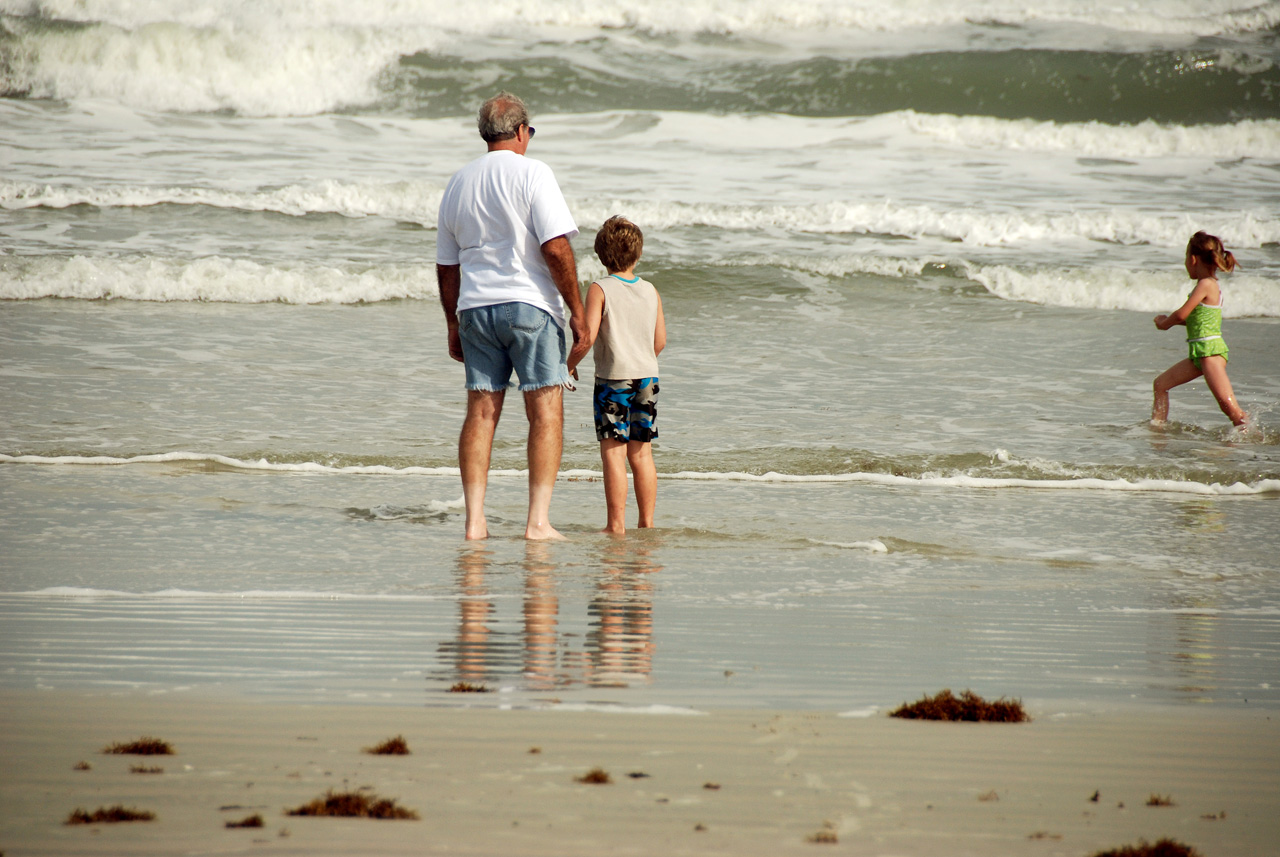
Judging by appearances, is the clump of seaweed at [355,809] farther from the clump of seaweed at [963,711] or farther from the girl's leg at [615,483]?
the girl's leg at [615,483]

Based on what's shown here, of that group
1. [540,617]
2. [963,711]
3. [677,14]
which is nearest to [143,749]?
[540,617]

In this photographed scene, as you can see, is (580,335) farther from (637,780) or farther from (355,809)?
(355,809)

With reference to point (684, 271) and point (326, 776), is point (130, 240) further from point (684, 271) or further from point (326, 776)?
point (326, 776)

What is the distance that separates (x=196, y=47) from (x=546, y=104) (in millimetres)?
6664

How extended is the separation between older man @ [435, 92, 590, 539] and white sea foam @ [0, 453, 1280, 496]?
1.69 metres

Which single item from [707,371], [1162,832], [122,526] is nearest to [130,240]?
[707,371]

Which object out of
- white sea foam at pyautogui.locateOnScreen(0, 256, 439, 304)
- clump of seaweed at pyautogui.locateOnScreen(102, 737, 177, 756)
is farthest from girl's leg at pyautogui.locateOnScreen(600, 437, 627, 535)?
white sea foam at pyautogui.locateOnScreen(0, 256, 439, 304)

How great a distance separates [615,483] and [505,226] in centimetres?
126

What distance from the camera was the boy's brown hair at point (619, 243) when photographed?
16.2 feet

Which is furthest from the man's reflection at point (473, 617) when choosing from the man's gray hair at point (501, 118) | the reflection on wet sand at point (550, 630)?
the man's gray hair at point (501, 118)

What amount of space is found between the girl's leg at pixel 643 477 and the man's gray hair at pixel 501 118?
58.0 inches

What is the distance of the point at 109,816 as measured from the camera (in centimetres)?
192

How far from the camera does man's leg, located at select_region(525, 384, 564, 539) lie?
188 inches

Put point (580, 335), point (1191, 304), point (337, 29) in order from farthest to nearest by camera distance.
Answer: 1. point (337, 29)
2. point (1191, 304)
3. point (580, 335)
